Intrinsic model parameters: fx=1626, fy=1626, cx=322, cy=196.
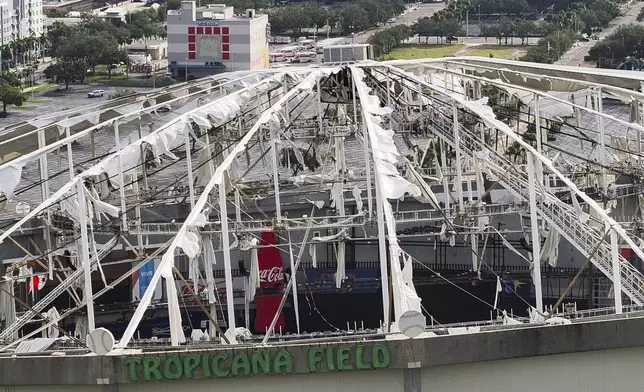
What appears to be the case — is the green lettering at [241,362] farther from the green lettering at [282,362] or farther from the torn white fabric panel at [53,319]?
the torn white fabric panel at [53,319]

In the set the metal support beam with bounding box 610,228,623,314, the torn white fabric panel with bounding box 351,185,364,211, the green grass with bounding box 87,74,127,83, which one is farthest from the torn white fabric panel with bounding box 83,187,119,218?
the green grass with bounding box 87,74,127,83

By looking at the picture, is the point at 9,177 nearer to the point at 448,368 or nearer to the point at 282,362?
the point at 282,362

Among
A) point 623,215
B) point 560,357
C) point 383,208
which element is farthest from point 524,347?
point 623,215

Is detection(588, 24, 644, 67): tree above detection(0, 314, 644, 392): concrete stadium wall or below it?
above

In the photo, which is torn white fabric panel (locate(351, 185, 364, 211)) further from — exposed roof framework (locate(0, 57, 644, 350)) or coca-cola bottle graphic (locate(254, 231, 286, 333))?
coca-cola bottle graphic (locate(254, 231, 286, 333))

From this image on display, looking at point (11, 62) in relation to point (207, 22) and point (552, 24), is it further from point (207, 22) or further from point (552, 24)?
point (552, 24)

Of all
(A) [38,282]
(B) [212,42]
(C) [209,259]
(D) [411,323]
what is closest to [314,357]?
(D) [411,323]

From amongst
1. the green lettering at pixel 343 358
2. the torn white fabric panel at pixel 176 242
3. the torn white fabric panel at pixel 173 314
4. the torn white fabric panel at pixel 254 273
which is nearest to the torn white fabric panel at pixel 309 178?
the torn white fabric panel at pixel 254 273
